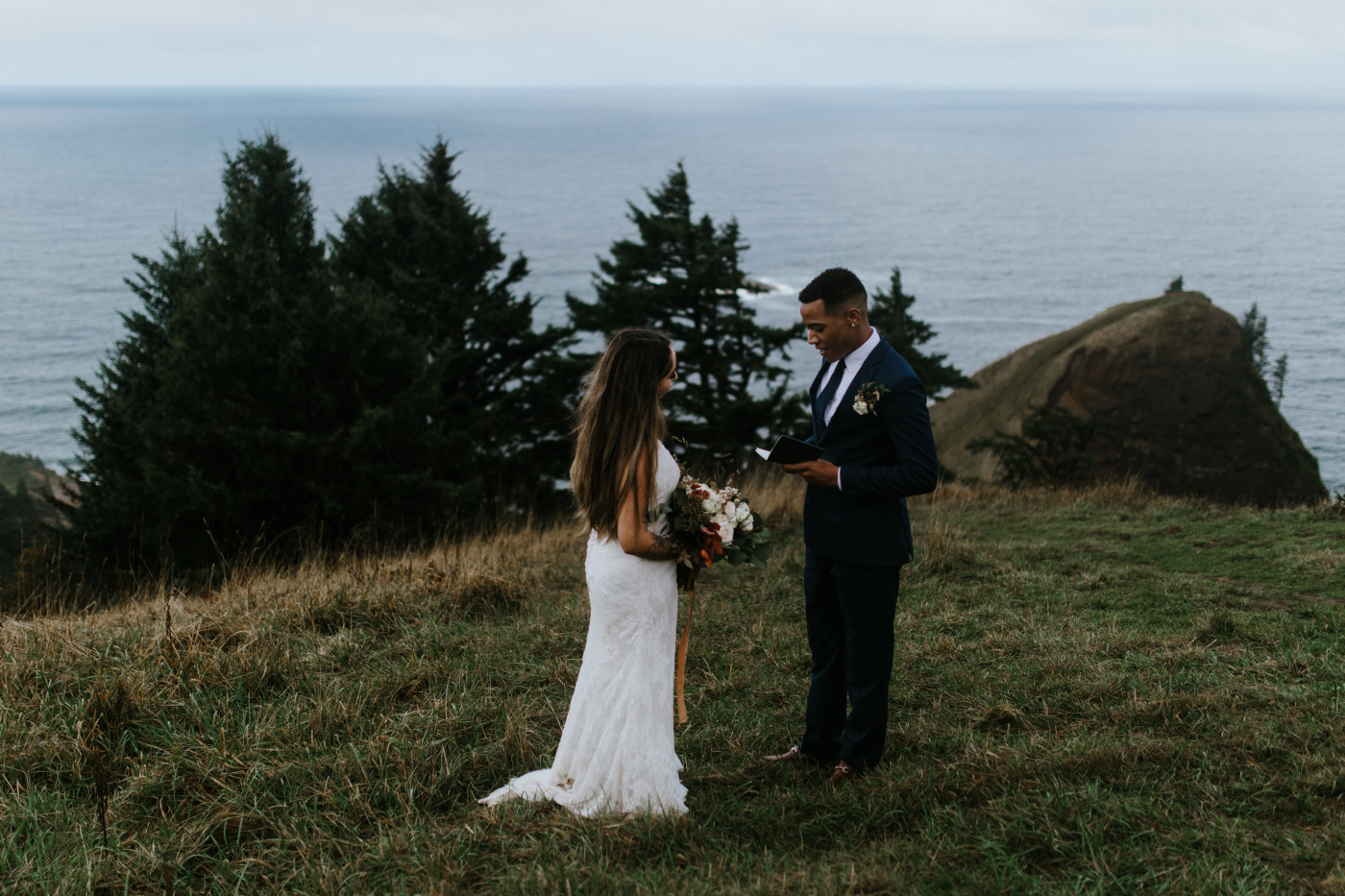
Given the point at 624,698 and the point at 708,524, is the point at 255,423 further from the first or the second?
the point at 708,524

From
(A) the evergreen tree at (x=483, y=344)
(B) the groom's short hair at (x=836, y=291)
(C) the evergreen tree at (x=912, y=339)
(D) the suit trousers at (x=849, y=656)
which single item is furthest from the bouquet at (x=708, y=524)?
(A) the evergreen tree at (x=483, y=344)

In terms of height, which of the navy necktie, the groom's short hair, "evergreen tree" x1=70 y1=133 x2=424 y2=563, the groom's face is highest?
the groom's short hair

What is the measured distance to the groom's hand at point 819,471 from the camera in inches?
166

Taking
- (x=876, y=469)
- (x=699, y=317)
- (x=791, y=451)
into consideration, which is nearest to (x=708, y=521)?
(x=791, y=451)

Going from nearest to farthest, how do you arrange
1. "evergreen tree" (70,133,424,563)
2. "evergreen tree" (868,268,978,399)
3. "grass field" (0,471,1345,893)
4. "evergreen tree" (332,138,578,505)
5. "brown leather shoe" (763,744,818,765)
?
"grass field" (0,471,1345,893) → "brown leather shoe" (763,744,818,765) → "evergreen tree" (70,133,424,563) → "evergreen tree" (868,268,978,399) → "evergreen tree" (332,138,578,505)

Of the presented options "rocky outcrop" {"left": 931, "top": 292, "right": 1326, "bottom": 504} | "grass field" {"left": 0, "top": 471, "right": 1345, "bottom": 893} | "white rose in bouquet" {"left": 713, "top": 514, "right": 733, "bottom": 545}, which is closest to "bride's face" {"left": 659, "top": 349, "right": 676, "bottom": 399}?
"white rose in bouquet" {"left": 713, "top": 514, "right": 733, "bottom": 545}

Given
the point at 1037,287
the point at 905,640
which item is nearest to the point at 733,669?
the point at 905,640

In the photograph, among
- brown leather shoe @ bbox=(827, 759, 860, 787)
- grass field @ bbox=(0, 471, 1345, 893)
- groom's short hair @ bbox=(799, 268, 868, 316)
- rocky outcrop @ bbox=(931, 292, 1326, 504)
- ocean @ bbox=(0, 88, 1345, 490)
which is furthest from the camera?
ocean @ bbox=(0, 88, 1345, 490)

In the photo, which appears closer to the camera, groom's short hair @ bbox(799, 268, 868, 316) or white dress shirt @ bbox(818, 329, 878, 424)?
groom's short hair @ bbox(799, 268, 868, 316)

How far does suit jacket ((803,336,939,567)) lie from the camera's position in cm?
416

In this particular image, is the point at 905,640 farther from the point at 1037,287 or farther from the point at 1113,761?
the point at 1037,287

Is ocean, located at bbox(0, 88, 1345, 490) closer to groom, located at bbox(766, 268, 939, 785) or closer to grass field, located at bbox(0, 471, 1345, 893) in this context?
grass field, located at bbox(0, 471, 1345, 893)

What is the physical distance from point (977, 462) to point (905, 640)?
701 inches

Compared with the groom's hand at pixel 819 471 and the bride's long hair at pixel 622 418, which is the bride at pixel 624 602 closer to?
the bride's long hair at pixel 622 418
